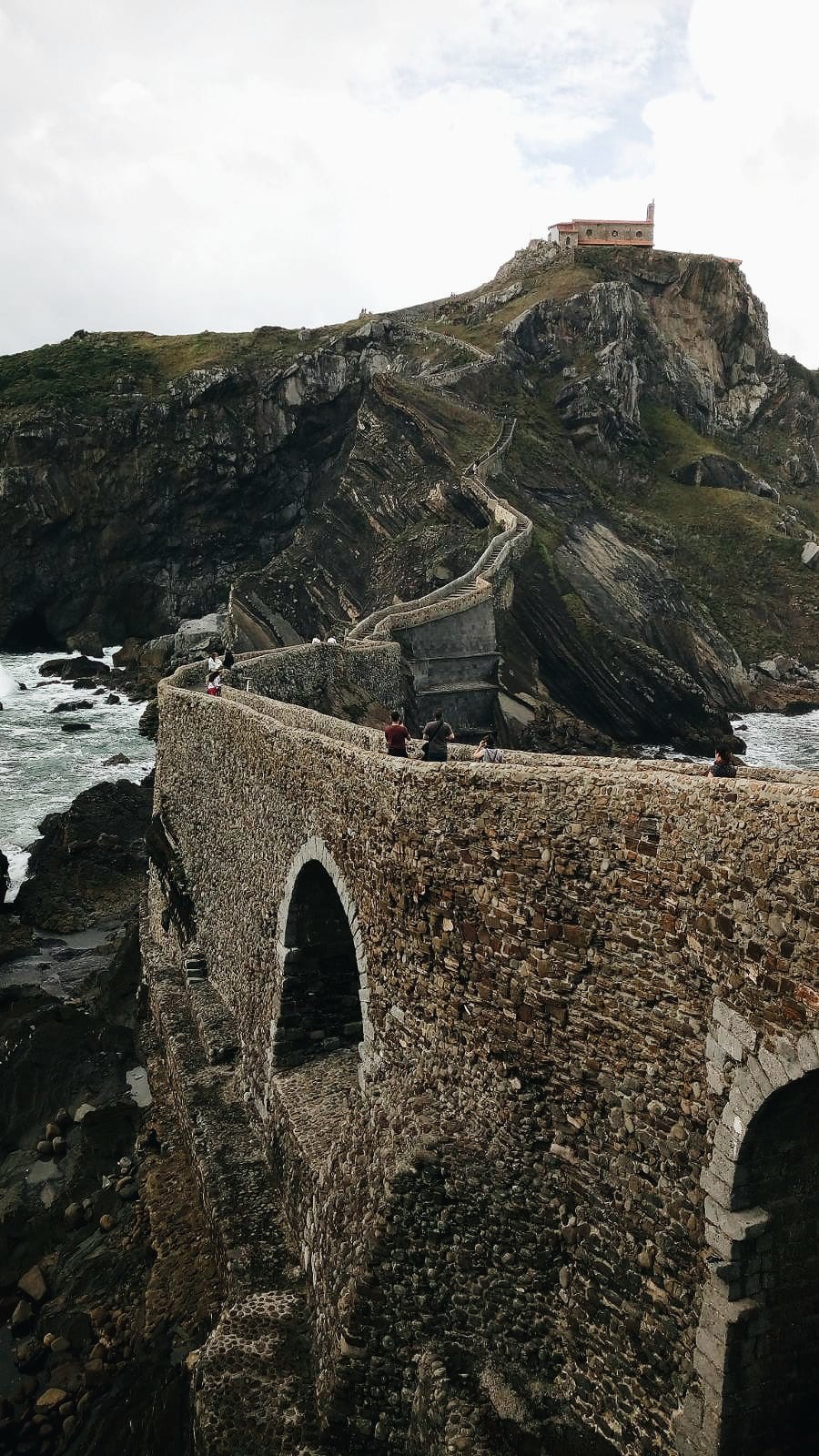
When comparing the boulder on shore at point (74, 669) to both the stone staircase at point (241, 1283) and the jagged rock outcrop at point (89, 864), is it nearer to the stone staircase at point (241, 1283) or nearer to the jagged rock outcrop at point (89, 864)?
the jagged rock outcrop at point (89, 864)

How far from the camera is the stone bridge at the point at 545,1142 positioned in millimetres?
6090

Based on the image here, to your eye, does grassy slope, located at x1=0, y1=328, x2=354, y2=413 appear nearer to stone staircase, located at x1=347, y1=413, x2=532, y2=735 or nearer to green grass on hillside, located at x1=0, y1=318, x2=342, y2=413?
green grass on hillside, located at x1=0, y1=318, x2=342, y2=413

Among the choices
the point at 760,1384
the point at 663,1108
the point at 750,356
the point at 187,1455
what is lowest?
the point at 187,1455

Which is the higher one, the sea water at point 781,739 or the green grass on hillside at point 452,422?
the green grass on hillside at point 452,422

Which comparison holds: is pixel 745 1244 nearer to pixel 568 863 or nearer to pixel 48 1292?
pixel 568 863

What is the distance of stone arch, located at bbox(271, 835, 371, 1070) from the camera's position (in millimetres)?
12852

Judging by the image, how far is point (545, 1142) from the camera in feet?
24.8

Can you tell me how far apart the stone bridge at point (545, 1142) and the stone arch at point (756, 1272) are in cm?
2

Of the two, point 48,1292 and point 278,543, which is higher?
point 278,543

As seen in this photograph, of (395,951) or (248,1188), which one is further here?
(248,1188)

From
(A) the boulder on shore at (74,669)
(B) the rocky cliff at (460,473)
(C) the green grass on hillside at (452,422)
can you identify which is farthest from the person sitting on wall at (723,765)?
(A) the boulder on shore at (74,669)

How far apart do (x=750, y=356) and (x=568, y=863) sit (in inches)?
3676

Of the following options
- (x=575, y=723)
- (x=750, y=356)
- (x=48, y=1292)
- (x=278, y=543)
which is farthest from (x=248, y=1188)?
(x=750, y=356)

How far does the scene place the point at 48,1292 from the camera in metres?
13.5
